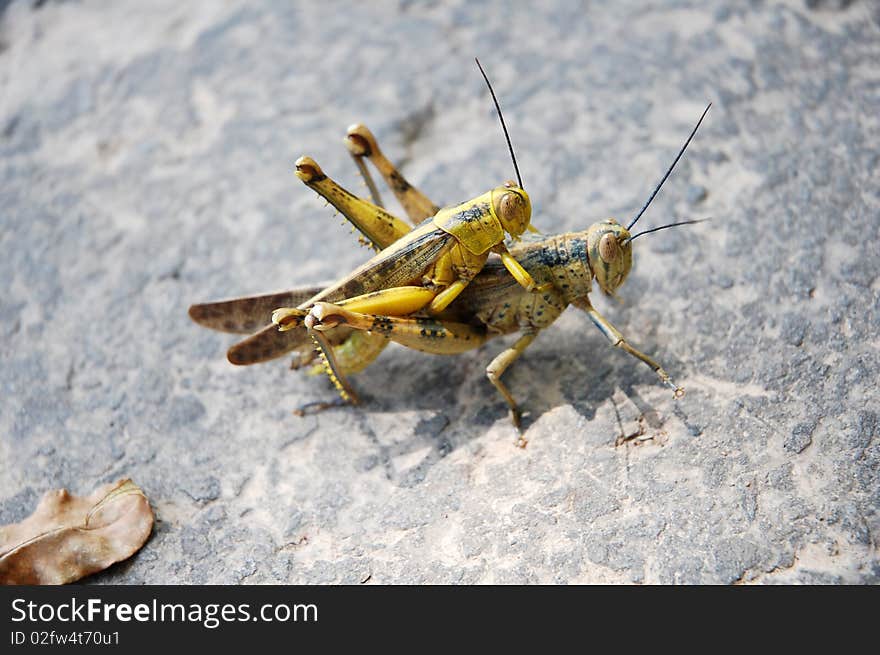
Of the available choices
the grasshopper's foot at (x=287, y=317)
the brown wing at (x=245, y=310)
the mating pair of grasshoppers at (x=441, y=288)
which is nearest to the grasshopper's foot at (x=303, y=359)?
the mating pair of grasshoppers at (x=441, y=288)

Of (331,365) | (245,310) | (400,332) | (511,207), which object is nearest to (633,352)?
(511,207)

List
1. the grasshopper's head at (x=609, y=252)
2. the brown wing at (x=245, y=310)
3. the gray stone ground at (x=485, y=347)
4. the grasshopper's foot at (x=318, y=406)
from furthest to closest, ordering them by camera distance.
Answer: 1. the grasshopper's foot at (x=318, y=406)
2. the brown wing at (x=245, y=310)
3. the grasshopper's head at (x=609, y=252)
4. the gray stone ground at (x=485, y=347)

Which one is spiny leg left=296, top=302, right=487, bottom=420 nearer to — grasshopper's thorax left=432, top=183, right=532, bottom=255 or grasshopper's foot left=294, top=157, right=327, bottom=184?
grasshopper's thorax left=432, top=183, right=532, bottom=255

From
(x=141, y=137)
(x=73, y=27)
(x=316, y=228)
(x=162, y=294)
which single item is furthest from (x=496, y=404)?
(x=73, y=27)

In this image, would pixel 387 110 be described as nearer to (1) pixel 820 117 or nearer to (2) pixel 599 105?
(2) pixel 599 105

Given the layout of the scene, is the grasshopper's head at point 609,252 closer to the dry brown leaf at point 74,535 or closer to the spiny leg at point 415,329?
the spiny leg at point 415,329

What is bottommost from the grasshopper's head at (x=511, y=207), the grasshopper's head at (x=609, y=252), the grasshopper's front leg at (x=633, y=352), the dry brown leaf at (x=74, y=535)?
the dry brown leaf at (x=74, y=535)

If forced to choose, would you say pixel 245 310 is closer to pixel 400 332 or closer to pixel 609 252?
pixel 400 332
